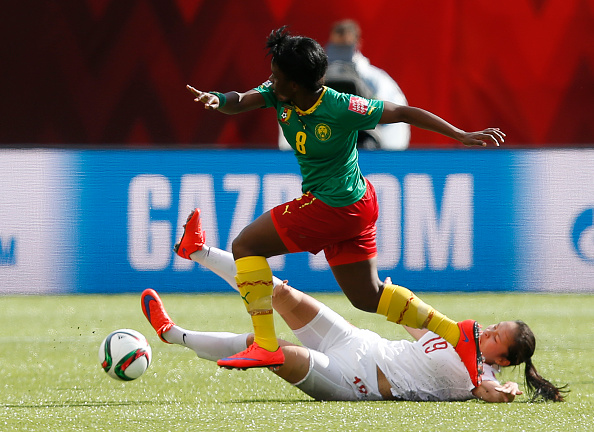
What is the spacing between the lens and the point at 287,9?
13.9 m

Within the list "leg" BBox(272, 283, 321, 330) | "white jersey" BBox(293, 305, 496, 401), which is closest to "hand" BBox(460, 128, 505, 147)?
"white jersey" BBox(293, 305, 496, 401)

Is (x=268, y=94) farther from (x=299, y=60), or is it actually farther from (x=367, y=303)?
(x=367, y=303)

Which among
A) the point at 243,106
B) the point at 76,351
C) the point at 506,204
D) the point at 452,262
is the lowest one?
the point at 76,351

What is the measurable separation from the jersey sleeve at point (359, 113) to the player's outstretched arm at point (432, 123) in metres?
0.04

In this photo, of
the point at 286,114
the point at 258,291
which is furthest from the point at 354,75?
the point at 258,291

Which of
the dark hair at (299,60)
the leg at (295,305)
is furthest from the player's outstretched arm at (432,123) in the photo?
the leg at (295,305)

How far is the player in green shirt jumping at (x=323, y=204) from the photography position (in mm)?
4812

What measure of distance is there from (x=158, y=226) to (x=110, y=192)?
1.64 ft

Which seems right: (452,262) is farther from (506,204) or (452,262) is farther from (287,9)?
(287,9)

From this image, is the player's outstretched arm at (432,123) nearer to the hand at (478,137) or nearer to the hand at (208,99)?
the hand at (478,137)

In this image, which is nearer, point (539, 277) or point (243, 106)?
point (243, 106)

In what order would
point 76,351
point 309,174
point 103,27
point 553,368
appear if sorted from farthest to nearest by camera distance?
point 103,27 < point 76,351 < point 553,368 < point 309,174

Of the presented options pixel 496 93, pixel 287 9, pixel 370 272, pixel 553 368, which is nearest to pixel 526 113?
pixel 496 93

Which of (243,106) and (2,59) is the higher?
(243,106)
